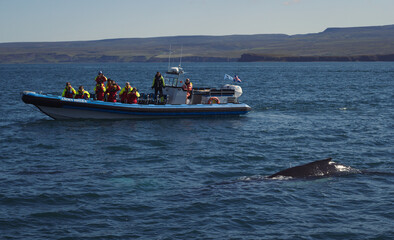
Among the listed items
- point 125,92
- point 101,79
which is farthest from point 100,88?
point 125,92

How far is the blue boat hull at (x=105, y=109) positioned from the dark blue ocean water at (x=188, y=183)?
2.53 ft

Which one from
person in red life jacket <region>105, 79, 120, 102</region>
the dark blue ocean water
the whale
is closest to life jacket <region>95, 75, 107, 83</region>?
person in red life jacket <region>105, 79, 120, 102</region>

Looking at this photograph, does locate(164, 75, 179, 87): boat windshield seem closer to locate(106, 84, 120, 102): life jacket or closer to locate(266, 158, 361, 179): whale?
locate(106, 84, 120, 102): life jacket

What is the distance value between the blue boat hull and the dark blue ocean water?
2.53 feet

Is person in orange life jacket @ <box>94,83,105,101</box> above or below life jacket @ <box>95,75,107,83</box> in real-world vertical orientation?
below

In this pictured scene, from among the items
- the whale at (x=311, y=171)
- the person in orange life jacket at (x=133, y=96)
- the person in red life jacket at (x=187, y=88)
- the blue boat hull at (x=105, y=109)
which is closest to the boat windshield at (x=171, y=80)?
the person in red life jacket at (x=187, y=88)

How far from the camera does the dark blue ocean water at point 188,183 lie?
11.6 metres

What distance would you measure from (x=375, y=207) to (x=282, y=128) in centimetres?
1395

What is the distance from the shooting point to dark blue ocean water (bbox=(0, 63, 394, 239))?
11555 mm

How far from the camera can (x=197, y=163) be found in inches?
715

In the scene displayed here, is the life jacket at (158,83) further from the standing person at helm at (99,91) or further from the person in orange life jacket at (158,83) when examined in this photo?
the standing person at helm at (99,91)

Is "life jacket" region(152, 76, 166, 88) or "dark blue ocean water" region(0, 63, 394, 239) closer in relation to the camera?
"dark blue ocean water" region(0, 63, 394, 239)

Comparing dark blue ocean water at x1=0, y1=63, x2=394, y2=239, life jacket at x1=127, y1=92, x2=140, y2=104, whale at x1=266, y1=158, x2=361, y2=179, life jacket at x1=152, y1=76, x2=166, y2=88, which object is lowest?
dark blue ocean water at x1=0, y1=63, x2=394, y2=239

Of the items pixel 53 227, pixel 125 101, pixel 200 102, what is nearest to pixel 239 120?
pixel 200 102
